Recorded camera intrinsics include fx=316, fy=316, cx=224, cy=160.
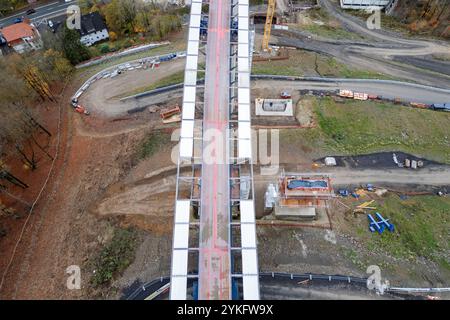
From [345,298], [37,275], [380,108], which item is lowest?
[345,298]

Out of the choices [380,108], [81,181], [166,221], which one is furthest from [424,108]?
[81,181]

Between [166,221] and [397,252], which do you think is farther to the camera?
[166,221]

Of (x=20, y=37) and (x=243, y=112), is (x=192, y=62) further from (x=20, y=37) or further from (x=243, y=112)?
(x=20, y=37)

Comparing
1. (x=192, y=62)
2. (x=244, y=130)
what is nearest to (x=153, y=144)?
(x=192, y=62)

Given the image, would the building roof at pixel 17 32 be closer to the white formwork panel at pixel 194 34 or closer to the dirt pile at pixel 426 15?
the white formwork panel at pixel 194 34

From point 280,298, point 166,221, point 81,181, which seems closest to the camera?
point 280,298

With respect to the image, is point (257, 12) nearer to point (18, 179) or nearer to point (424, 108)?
point (424, 108)
